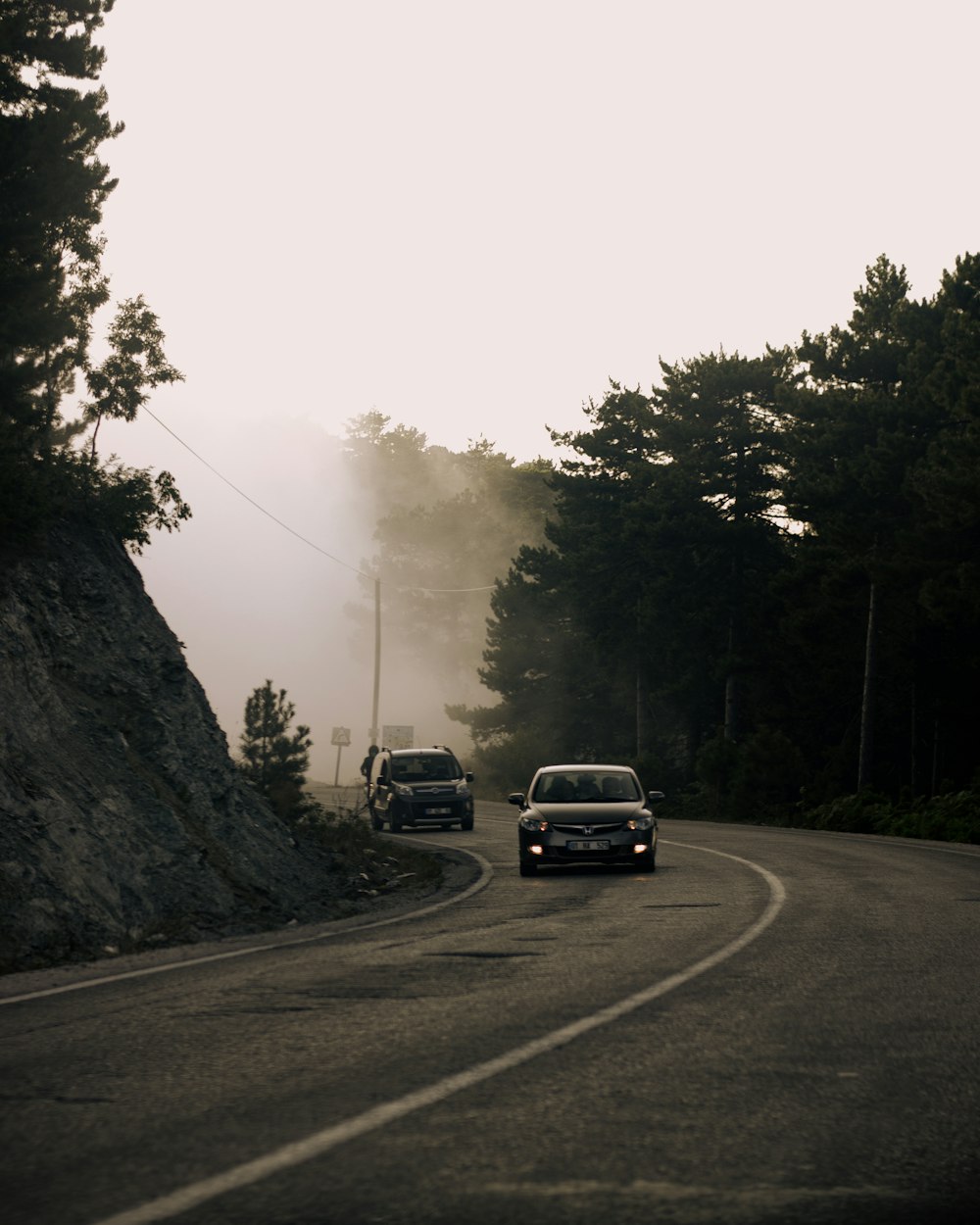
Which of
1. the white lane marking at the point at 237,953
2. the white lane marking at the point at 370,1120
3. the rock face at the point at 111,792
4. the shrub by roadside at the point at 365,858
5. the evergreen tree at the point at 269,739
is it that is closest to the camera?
the white lane marking at the point at 370,1120

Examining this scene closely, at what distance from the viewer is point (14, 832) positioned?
14.3 metres

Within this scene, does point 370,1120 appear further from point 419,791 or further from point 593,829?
point 419,791

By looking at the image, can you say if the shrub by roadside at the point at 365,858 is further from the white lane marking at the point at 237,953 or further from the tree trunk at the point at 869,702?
the tree trunk at the point at 869,702

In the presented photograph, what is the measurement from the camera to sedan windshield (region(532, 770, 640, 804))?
21531 mm

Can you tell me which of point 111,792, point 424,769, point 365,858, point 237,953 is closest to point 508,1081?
point 237,953

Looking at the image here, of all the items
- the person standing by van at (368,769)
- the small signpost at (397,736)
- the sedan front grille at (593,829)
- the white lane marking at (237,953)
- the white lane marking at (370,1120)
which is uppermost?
the small signpost at (397,736)

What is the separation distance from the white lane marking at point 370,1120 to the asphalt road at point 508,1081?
18 millimetres

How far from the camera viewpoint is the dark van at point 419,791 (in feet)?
116

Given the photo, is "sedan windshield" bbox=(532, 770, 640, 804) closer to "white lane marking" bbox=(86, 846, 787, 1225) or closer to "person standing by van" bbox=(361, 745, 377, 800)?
"white lane marking" bbox=(86, 846, 787, 1225)

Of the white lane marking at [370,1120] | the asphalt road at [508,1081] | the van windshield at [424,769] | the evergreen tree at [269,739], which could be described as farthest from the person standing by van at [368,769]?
the white lane marking at [370,1120]

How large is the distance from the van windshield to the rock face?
44.2 ft

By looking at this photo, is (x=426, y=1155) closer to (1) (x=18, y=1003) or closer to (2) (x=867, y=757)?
(1) (x=18, y=1003)

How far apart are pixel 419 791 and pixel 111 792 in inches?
741

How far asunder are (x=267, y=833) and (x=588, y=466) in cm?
4098
